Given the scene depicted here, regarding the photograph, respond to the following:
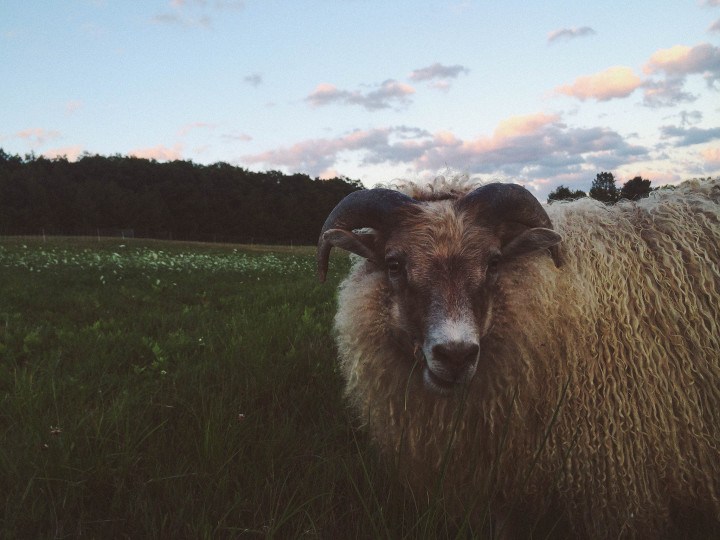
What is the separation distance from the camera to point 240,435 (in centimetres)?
292

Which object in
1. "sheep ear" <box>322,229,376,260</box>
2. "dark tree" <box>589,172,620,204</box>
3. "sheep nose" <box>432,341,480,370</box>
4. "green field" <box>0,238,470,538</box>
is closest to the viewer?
"green field" <box>0,238,470,538</box>

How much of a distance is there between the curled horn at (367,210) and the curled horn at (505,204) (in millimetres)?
402

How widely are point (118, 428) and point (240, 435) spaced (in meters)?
0.73

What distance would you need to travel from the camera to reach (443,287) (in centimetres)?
267

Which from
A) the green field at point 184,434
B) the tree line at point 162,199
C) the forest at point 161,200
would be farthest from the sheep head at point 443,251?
the forest at point 161,200

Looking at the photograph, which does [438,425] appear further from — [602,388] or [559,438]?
[602,388]

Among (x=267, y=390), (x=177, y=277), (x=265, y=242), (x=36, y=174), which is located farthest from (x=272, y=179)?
(x=267, y=390)

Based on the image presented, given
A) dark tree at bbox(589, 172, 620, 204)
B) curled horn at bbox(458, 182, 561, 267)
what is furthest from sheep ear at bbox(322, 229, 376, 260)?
dark tree at bbox(589, 172, 620, 204)

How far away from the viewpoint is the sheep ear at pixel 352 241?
10.3 feet

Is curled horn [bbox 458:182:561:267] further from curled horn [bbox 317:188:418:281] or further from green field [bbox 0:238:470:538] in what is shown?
green field [bbox 0:238:470:538]

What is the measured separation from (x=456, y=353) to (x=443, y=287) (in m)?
0.42

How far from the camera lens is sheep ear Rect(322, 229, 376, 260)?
314 centimetres

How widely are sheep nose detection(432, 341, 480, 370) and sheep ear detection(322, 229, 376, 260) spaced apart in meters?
1.01

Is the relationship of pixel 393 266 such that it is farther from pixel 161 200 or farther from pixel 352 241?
pixel 161 200
